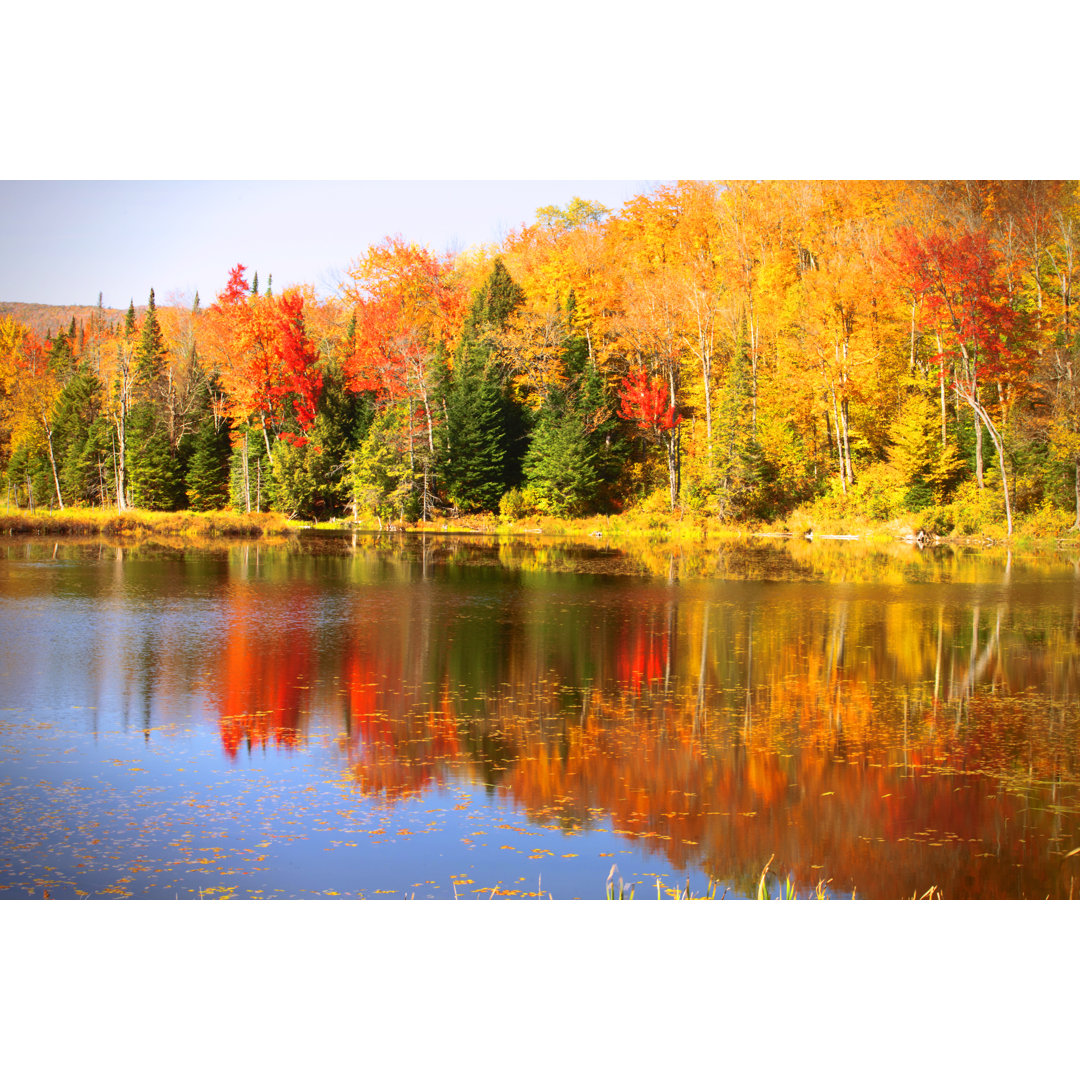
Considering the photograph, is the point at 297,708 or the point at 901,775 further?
the point at 297,708

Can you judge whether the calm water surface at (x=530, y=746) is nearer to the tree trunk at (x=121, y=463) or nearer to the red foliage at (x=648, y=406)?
the tree trunk at (x=121, y=463)

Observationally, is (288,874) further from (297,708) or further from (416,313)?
(416,313)

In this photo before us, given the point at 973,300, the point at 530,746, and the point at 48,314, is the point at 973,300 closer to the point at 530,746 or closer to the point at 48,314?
the point at 48,314

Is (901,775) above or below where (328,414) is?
below

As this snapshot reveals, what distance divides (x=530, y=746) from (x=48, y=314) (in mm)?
17873

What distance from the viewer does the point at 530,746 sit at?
6.34m

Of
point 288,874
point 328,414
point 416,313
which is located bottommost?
point 288,874

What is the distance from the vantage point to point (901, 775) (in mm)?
5820

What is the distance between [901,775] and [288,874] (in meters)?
3.55

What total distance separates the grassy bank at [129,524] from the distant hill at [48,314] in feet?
16.8

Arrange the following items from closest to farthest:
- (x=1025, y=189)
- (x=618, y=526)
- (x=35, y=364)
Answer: (x=35, y=364)
(x=1025, y=189)
(x=618, y=526)

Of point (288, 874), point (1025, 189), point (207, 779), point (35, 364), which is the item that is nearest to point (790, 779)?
point (288, 874)

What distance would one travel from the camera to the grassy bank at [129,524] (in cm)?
2455

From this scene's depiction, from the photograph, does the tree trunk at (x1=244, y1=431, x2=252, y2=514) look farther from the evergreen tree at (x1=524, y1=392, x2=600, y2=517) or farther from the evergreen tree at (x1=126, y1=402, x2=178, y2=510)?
the evergreen tree at (x1=524, y1=392, x2=600, y2=517)
